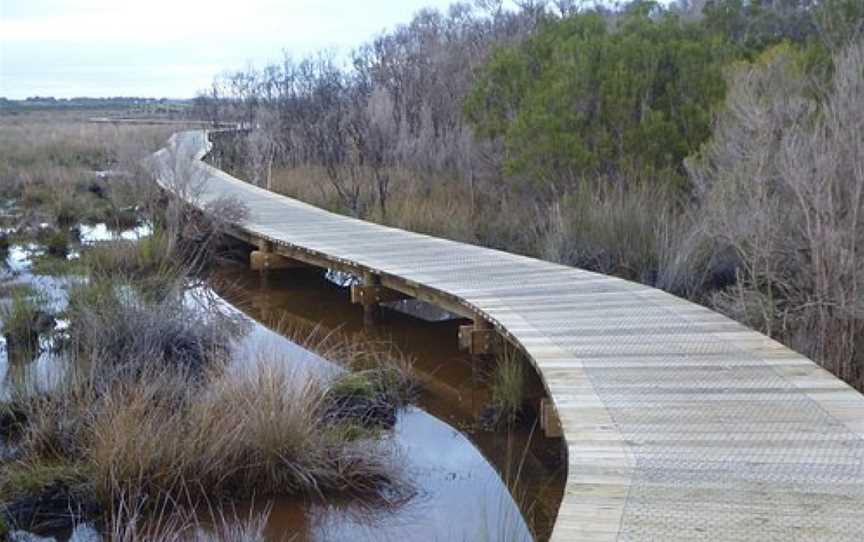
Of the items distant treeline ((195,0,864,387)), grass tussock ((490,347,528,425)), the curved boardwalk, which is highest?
distant treeline ((195,0,864,387))

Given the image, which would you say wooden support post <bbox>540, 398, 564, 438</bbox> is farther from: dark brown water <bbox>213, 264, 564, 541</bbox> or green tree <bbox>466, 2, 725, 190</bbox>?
green tree <bbox>466, 2, 725, 190</bbox>

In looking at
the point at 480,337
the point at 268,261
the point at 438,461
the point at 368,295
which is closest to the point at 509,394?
the point at 480,337

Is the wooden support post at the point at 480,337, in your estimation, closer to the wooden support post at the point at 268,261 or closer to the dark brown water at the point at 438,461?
the dark brown water at the point at 438,461

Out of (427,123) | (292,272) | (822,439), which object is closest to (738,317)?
(822,439)

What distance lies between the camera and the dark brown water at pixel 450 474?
17.2 ft

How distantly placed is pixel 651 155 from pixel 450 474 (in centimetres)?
608

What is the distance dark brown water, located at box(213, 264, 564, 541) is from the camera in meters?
5.23

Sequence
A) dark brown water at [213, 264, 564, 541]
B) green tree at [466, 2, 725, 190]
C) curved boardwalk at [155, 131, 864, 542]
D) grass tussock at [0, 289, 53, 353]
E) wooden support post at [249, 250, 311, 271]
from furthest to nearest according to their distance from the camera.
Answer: wooden support post at [249, 250, 311, 271] < green tree at [466, 2, 725, 190] < grass tussock at [0, 289, 53, 353] < dark brown water at [213, 264, 564, 541] < curved boardwalk at [155, 131, 864, 542]

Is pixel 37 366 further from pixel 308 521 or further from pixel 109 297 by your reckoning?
pixel 308 521

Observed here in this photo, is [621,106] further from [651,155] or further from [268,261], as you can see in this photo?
[268,261]

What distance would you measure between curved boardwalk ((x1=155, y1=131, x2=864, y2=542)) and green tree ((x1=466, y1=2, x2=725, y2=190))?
2.70 meters

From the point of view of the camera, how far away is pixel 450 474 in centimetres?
602

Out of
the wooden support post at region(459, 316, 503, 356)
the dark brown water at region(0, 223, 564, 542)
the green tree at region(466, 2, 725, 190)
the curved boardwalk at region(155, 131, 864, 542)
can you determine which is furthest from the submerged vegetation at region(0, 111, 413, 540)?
the green tree at region(466, 2, 725, 190)

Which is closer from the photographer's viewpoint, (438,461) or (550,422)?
(550,422)
